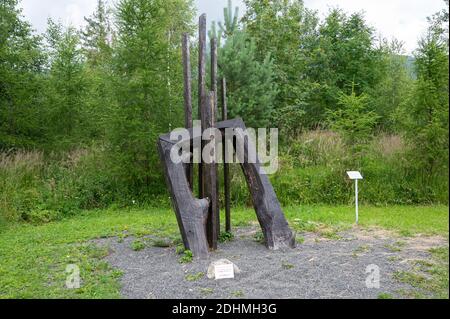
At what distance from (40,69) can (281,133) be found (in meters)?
6.80

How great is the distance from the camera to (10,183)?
789 centimetres

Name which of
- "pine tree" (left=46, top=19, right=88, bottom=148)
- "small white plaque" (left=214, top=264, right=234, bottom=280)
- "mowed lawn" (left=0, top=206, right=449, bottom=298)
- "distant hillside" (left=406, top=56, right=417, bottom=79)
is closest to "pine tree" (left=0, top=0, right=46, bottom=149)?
"pine tree" (left=46, top=19, right=88, bottom=148)

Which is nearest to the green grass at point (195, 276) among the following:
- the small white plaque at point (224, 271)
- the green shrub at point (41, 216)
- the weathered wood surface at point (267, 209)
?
the small white plaque at point (224, 271)

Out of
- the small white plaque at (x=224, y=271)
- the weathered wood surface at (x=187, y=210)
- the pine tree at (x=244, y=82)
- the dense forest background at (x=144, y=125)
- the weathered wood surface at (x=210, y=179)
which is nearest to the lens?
the small white plaque at (x=224, y=271)

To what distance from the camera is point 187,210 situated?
4.34 m

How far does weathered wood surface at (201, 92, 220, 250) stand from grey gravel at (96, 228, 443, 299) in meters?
0.24

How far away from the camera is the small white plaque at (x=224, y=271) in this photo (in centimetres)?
362

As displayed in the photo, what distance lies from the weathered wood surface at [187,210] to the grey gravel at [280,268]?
0.19 metres

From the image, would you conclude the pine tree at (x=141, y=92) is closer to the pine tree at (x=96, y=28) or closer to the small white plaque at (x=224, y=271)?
the small white plaque at (x=224, y=271)

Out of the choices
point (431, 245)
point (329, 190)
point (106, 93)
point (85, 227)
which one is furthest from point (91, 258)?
point (329, 190)

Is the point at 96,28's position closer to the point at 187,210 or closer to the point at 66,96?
the point at 66,96

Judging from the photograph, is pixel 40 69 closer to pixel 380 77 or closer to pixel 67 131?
pixel 67 131

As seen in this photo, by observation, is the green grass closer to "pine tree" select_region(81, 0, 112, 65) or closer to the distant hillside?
the distant hillside

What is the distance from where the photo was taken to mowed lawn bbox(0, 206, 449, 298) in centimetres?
378
